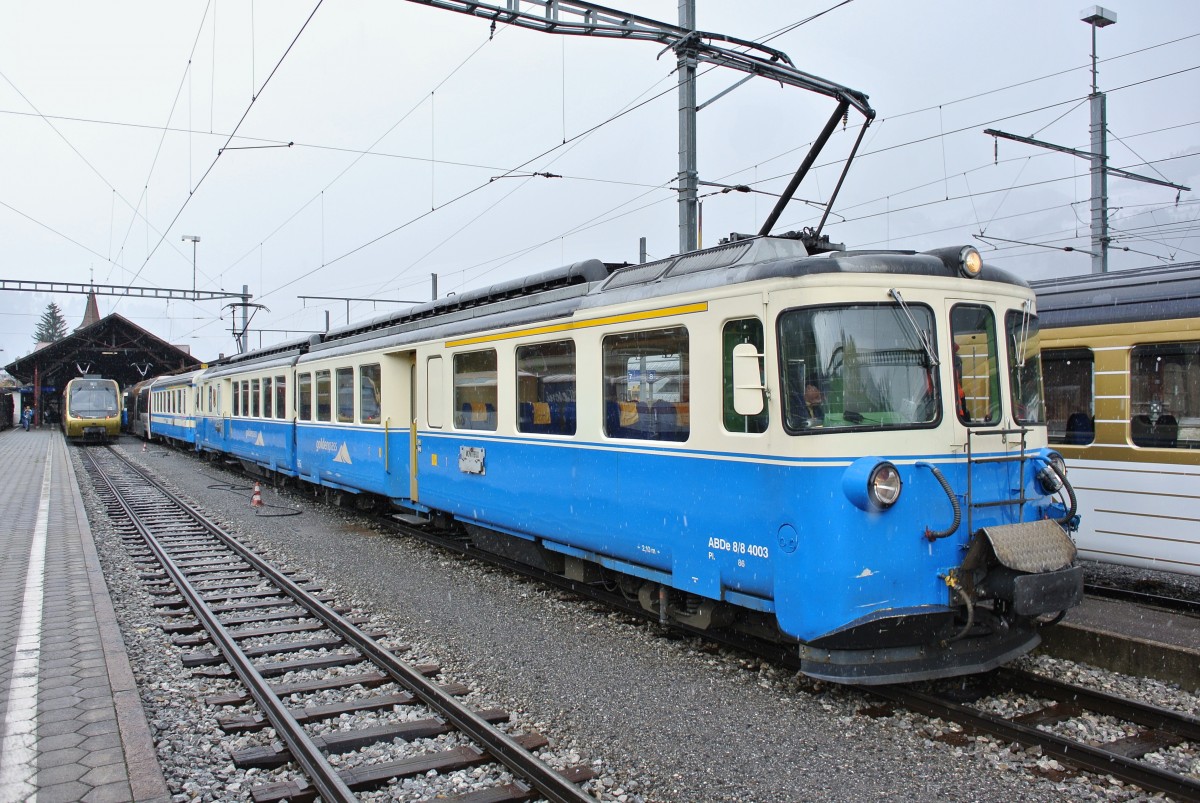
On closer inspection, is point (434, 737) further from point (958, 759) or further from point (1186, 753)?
point (1186, 753)

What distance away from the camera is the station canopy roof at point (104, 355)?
48594 mm

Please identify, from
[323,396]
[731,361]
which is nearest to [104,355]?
[323,396]

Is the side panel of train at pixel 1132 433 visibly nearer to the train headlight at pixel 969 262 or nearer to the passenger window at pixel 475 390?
the train headlight at pixel 969 262

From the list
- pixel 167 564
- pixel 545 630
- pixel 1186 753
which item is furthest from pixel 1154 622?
pixel 167 564

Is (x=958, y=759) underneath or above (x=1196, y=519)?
underneath

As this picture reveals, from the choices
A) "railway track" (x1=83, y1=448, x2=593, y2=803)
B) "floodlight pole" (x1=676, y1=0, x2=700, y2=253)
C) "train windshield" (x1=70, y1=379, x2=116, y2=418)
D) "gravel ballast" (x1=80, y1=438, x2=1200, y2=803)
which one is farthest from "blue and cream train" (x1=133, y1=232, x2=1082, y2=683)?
"train windshield" (x1=70, y1=379, x2=116, y2=418)

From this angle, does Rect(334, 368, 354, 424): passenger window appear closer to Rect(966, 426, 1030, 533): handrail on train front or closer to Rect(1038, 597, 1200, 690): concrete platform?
Rect(966, 426, 1030, 533): handrail on train front

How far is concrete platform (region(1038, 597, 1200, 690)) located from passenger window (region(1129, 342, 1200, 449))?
1.51 metres

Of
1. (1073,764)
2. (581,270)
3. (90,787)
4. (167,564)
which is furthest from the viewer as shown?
(167,564)

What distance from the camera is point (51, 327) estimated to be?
104 meters

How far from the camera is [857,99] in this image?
25.7ft

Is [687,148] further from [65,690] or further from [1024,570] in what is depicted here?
[65,690]

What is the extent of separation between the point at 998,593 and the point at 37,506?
15541 millimetres

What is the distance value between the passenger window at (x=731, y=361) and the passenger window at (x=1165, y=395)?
444 cm
